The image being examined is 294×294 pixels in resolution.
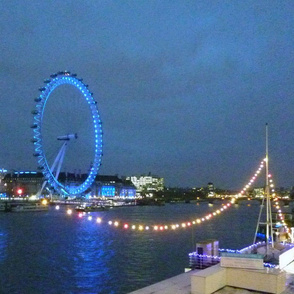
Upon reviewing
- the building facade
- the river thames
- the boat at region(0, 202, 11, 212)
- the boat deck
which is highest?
the building facade

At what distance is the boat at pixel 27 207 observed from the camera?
89.4m

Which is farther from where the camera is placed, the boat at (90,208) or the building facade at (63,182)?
the building facade at (63,182)

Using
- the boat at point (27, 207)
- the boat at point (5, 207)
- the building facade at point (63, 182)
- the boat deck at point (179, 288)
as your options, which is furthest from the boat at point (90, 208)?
the boat deck at point (179, 288)

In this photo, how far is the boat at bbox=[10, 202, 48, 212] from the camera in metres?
89.4

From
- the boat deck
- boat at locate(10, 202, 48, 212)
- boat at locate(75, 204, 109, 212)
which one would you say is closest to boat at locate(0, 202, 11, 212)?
boat at locate(10, 202, 48, 212)

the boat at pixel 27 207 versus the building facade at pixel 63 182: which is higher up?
the building facade at pixel 63 182

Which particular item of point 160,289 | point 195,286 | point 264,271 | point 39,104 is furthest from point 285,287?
point 39,104

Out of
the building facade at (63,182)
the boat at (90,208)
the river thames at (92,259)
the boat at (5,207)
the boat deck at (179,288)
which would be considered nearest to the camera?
the boat deck at (179,288)

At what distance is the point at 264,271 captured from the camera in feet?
29.3

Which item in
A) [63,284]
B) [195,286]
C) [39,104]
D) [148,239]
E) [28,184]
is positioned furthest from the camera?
[28,184]

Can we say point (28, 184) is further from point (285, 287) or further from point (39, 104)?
point (285, 287)

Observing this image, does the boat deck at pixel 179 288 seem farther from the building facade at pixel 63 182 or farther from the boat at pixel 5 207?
the building facade at pixel 63 182

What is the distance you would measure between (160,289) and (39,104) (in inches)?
1997

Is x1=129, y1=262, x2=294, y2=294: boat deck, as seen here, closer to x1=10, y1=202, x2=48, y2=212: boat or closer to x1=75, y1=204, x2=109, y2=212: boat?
x1=75, y1=204, x2=109, y2=212: boat
